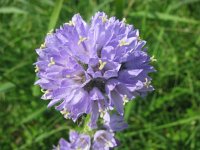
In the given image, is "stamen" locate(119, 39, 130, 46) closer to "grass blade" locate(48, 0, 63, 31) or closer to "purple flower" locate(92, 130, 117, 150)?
"purple flower" locate(92, 130, 117, 150)

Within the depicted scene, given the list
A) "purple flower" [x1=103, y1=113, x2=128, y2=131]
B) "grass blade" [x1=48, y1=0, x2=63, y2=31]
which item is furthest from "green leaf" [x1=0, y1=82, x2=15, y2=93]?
"purple flower" [x1=103, y1=113, x2=128, y2=131]

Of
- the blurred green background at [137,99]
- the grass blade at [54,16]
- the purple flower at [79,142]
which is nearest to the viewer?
the purple flower at [79,142]

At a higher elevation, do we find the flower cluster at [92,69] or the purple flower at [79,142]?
the flower cluster at [92,69]

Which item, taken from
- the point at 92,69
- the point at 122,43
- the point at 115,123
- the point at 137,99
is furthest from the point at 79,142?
the point at 137,99

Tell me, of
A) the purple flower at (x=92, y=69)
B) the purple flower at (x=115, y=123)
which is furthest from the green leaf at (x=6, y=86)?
the purple flower at (x=92, y=69)

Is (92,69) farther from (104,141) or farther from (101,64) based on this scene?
(104,141)

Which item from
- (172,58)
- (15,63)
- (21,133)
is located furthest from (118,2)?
(21,133)

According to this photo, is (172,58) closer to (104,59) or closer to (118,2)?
(118,2)

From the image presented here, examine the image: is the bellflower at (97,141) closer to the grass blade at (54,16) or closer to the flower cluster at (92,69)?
the flower cluster at (92,69)
